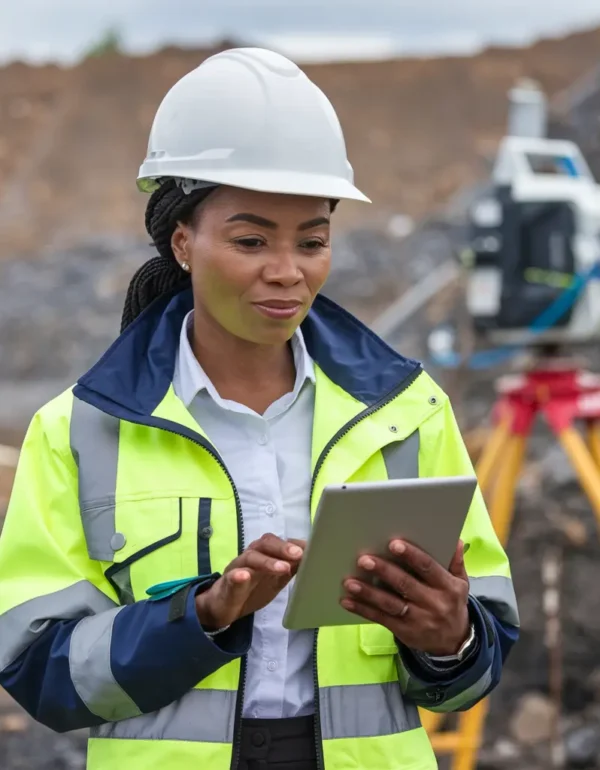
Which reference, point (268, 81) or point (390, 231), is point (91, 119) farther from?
point (268, 81)

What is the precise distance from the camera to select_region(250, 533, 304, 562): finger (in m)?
1.48

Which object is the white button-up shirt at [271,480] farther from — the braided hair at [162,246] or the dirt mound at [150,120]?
the dirt mound at [150,120]

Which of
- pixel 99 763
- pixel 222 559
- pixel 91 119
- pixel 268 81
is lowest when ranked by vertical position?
pixel 99 763

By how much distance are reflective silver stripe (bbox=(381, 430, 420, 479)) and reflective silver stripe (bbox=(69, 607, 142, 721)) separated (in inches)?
15.0

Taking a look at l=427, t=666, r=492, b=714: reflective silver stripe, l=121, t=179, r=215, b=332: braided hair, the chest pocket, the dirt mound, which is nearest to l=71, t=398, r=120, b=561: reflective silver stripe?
the chest pocket

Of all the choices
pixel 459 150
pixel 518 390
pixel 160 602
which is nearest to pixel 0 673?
pixel 160 602

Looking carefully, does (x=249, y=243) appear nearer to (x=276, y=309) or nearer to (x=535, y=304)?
(x=276, y=309)

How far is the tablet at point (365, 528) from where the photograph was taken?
4.73 feet

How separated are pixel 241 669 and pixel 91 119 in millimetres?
10532

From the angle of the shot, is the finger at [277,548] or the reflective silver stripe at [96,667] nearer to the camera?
the finger at [277,548]

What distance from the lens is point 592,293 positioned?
356cm

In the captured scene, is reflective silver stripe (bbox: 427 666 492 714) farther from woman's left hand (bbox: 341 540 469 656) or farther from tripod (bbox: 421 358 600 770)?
tripod (bbox: 421 358 600 770)

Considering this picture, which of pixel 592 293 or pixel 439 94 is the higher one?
pixel 439 94

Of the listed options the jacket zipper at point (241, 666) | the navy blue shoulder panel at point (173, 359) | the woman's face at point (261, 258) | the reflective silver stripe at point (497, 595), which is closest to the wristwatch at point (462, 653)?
the reflective silver stripe at point (497, 595)
